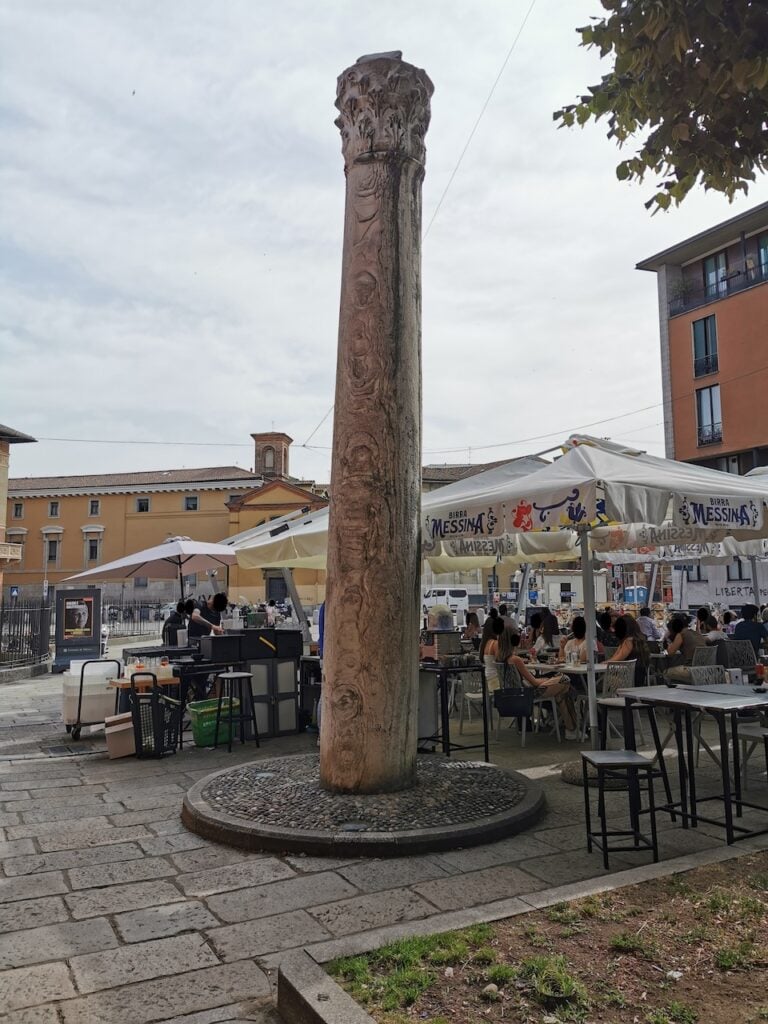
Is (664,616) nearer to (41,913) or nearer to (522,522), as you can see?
(522,522)

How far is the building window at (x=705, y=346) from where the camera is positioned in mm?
33250

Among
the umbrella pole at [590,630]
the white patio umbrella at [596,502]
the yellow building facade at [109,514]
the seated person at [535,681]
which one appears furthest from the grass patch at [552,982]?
the yellow building facade at [109,514]

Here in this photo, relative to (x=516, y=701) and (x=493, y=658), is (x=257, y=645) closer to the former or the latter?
(x=493, y=658)

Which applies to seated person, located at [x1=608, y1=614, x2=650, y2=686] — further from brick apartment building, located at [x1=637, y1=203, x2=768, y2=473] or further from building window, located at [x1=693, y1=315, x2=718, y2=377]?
building window, located at [x1=693, y1=315, x2=718, y2=377]

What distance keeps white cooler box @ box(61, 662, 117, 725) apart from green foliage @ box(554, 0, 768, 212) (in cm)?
789

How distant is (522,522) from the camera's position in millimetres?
6691

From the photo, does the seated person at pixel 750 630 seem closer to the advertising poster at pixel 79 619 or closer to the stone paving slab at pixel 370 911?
the stone paving slab at pixel 370 911

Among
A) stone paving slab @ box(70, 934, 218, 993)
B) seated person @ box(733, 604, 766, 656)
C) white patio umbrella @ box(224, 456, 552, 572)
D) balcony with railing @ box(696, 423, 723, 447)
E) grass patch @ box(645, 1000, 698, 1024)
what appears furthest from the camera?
balcony with railing @ box(696, 423, 723, 447)

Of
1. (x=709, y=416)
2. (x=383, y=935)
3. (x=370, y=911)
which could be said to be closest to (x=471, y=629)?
(x=370, y=911)

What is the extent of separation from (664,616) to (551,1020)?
1616 centimetres

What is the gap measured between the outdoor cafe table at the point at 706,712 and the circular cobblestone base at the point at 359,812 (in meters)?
0.95

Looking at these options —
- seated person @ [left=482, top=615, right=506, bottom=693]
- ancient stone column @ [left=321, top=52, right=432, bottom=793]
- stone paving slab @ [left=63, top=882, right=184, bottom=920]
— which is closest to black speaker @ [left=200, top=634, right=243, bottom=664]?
seated person @ [left=482, top=615, right=506, bottom=693]

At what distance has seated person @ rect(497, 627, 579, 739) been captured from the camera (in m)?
8.43

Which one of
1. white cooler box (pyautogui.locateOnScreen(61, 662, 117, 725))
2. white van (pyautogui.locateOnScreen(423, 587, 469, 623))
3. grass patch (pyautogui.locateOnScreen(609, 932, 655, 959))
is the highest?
white van (pyautogui.locateOnScreen(423, 587, 469, 623))
